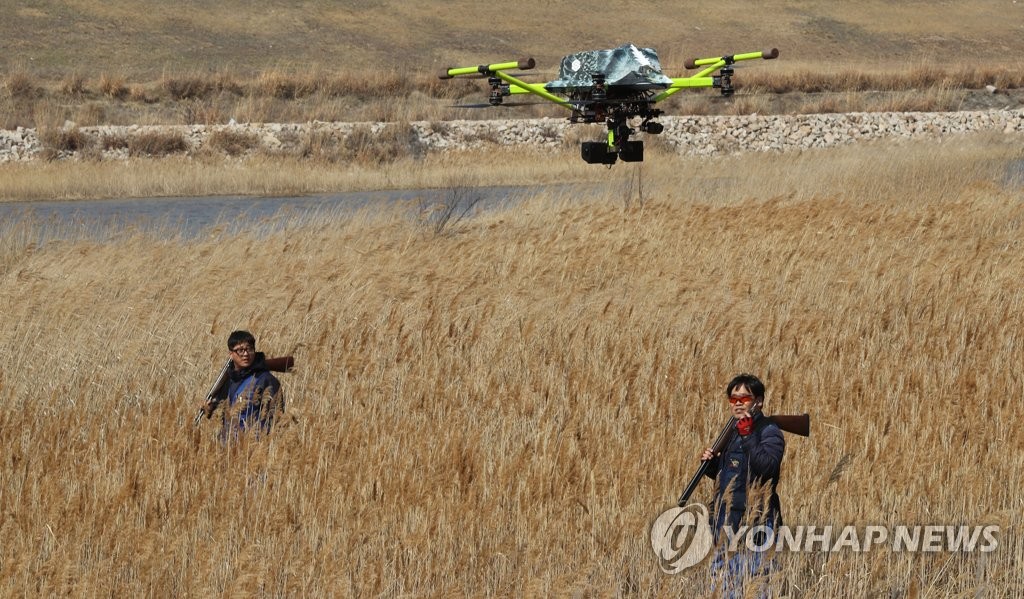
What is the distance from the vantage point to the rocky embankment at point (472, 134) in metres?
37.2

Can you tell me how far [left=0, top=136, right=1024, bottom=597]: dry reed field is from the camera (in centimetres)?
617

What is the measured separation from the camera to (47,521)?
655 cm

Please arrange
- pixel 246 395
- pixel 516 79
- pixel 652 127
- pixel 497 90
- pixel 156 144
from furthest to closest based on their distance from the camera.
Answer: pixel 156 144, pixel 497 90, pixel 516 79, pixel 652 127, pixel 246 395

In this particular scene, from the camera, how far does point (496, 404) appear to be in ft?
29.0

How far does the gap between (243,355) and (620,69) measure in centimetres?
605

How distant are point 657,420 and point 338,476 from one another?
2.34m

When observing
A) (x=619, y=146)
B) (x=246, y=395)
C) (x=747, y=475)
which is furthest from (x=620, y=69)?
(x=747, y=475)

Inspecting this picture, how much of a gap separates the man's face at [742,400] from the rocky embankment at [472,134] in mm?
32686

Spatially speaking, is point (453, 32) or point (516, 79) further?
point (453, 32)

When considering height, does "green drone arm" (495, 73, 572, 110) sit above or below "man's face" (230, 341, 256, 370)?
above

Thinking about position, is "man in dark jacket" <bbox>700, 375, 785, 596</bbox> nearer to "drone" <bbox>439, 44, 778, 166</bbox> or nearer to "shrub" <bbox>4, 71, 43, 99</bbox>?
"drone" <bbox>439, 44, 778, 166</bbox>

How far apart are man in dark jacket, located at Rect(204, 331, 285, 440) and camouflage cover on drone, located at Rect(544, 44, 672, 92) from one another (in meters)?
5.78

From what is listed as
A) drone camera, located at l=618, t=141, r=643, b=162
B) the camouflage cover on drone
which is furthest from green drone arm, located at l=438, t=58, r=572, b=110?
drone camera, located at l=618, t=141, r=643, b=162

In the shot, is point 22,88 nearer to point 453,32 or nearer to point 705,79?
point 453,32
